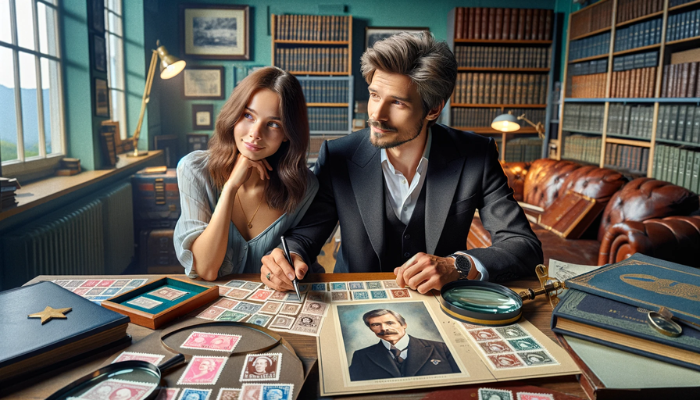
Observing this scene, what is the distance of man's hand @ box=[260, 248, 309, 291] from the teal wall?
4918mm

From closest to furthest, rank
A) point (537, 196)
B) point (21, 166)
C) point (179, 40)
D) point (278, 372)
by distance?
1. point (278, 372)
2. point (21, 166)
3. point (537, 196)
4. point (179, 40)

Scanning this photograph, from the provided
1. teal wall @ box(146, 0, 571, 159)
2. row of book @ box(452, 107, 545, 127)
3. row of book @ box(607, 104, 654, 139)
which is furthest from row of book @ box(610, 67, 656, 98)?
teal wall @ box(146, 0, 571, 159)

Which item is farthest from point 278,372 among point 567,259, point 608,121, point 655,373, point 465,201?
point 608,121

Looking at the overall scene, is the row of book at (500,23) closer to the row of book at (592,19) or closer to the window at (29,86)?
the row of book at (592,19)

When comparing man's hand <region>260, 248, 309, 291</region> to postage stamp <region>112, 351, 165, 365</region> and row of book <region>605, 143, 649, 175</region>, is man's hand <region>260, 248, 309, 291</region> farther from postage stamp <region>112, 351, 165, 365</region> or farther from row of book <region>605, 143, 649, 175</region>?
row of book <region>605, 143, 649, 175</region>

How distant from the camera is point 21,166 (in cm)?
263

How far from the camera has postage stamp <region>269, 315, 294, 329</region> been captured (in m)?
0.87

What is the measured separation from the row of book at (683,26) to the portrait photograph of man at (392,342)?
12.5 ft

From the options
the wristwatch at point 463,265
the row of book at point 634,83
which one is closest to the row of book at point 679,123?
the row of book at point 634,83

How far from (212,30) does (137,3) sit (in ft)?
3.66

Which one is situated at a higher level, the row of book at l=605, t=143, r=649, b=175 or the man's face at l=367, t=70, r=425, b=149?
the man's face at l=367, t=70, r=425, b=149

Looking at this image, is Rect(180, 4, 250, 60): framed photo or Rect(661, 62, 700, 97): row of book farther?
Rect(180, 4, 250, 60): framed photo

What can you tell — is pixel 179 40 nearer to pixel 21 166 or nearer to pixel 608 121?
pixel 21 166

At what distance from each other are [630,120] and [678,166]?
82 centimetres
